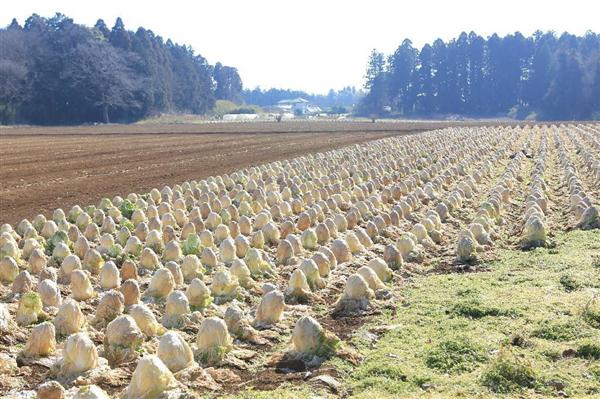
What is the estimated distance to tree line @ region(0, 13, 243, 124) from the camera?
8400 centimetres

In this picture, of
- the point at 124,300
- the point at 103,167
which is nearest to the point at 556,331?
the point at 124,300

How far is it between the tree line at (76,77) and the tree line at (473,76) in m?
42.4

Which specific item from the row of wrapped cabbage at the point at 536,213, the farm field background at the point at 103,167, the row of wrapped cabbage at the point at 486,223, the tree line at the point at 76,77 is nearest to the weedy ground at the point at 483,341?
the row of wrapped cabbage at the point at 486,223

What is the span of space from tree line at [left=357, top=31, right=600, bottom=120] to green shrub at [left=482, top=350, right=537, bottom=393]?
10378 cm

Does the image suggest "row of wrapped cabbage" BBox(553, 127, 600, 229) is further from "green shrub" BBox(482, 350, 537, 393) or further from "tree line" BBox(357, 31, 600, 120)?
"tree line" BBox(357, 31, 600, 120)

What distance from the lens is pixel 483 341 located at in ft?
19.5

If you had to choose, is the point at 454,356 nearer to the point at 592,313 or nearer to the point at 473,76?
the point at 592,313

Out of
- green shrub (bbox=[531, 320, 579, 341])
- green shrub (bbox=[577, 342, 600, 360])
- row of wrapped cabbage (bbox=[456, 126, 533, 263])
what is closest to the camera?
green shrub (bbox=[577, 342, 600, 360])

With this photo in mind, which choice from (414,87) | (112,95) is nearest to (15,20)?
(112,95)

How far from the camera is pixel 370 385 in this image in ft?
17.0

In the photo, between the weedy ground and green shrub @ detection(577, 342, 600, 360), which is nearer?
the weedy ground

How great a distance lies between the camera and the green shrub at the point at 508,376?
5035 mm

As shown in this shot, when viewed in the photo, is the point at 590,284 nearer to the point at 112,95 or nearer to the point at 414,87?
the point at 112,95

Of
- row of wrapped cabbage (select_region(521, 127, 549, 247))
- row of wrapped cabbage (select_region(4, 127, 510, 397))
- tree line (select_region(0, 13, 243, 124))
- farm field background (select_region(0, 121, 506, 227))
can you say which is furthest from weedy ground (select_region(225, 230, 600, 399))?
tree line (select_region(0, 13, 243, 124))
